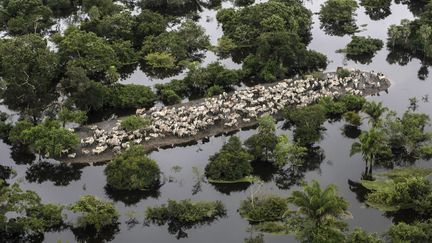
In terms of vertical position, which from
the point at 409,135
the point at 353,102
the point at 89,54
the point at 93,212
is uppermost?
the point at 89,54

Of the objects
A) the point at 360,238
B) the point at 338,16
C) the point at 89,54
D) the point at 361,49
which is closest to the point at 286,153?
the point at 360,238

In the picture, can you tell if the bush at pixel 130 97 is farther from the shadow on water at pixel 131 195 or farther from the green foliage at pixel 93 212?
the green foliage at pixel 93 212

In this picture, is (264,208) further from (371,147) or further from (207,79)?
(207,79)

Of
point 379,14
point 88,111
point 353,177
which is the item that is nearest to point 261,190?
point 353,177

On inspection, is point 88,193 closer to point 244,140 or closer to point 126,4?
point 244,140

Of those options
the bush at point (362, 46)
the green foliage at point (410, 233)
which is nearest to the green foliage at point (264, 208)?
the green foliage at point (410, 233)

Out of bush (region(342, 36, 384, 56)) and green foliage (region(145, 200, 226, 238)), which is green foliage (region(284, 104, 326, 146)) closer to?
green foliage (region(145, 200, 226, 238))
